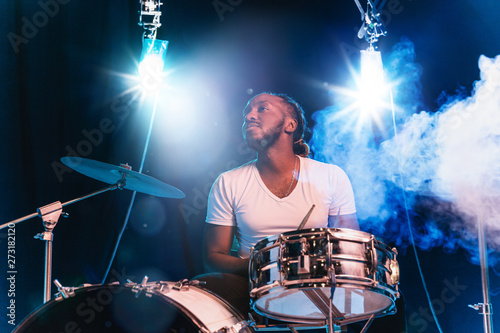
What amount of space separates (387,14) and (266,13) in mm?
949

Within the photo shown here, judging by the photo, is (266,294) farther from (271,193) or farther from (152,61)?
(152,61)

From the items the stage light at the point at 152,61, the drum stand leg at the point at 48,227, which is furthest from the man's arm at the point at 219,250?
the stage light at the point at 152,61

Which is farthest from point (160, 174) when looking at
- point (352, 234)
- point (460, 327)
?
point (460, 327)

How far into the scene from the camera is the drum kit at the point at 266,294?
5.16ft

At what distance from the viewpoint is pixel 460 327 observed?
311cm

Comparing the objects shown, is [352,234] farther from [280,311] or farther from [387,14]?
[387,14]

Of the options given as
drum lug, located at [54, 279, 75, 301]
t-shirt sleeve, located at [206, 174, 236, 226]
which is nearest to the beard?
t-shirt sleeve, located at [206, 174, 236, 226]

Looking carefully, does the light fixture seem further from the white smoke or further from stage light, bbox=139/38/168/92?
the white smoke

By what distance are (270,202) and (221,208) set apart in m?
0.31

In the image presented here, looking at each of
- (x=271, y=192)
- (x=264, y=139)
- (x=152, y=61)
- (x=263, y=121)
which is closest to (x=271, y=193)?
(x=271, y=192)

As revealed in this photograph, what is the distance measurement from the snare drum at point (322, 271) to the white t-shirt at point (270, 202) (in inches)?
31.7

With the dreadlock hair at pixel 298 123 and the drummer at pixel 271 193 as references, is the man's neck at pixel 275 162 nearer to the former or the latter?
the drummer at pixel 271 193

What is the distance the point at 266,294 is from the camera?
1738 mm

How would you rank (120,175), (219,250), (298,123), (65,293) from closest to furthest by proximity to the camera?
(65,293) → (120,175) → (219,250) → (298,123)
